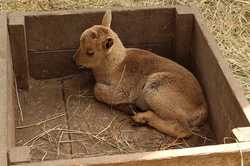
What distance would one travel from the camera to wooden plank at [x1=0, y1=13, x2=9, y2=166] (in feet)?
10.9

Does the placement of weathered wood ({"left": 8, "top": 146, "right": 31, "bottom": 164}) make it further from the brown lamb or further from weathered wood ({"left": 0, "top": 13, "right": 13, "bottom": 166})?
the brown lamb

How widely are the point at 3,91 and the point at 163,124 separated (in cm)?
139

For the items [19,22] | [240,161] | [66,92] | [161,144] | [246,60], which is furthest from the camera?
[246,60]

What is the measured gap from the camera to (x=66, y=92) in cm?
512

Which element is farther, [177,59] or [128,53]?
[177,59]

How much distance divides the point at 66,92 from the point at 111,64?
0.56 m

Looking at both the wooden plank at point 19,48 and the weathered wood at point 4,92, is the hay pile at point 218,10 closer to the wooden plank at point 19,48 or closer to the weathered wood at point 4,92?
the wooden plank at point 19,48

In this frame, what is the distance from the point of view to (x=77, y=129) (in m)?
4.65

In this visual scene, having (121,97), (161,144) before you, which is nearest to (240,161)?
(161,144)

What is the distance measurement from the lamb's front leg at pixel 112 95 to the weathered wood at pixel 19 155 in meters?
1.67

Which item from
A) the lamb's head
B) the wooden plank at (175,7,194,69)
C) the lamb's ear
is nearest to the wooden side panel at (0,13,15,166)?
Result: the lamb's head

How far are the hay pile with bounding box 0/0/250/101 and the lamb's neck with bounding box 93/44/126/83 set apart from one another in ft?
4.12

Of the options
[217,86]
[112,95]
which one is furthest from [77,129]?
[217,86]

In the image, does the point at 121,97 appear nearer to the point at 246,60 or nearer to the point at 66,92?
the point at 66,92
